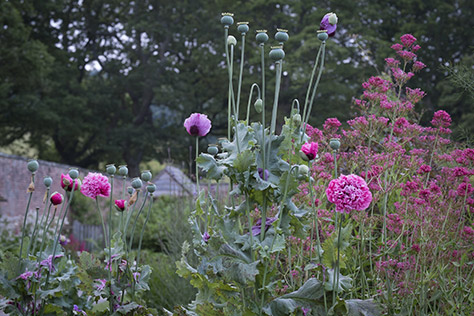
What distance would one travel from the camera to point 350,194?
1.53 m

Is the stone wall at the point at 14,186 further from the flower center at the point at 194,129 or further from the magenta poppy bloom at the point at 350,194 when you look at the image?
the magenta poppy bloom at the point at 350,194

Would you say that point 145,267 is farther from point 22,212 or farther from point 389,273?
point 22,212

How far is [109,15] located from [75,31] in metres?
1.65

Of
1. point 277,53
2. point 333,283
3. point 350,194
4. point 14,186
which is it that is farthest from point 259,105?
point 14,186

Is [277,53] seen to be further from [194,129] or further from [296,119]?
[194,129]

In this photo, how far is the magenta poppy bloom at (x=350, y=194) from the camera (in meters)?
1.52

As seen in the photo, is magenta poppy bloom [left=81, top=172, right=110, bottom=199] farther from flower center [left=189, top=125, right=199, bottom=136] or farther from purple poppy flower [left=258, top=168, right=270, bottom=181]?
purple poppy flower [left=258, top=168, right=270, bottom=181]

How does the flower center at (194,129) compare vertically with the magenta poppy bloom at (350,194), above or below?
above

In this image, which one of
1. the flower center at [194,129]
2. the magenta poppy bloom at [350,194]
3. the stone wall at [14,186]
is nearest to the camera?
the magenta poppy bloom at [350,194]

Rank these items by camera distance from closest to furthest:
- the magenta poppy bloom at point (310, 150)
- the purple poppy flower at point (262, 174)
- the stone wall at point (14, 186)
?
the magenta poppy bloom at point (310, 150) < the purple poppy flower at point (262, 174) < the stone wall at point (14, 186)

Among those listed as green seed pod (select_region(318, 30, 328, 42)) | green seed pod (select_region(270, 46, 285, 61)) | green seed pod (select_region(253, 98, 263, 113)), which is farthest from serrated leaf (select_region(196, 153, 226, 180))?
green seed pod (select_region(318, 30, 328, 42))

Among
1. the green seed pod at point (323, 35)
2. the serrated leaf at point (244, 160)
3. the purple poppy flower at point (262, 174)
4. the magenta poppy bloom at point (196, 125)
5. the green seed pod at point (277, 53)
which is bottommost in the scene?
the purple poppy flower at point (262, 174)

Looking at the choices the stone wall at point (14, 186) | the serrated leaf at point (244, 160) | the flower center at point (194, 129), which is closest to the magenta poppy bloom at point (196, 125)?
the flower center at point (194, 129)

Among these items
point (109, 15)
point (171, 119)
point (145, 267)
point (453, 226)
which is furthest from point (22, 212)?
point (109, 15)
